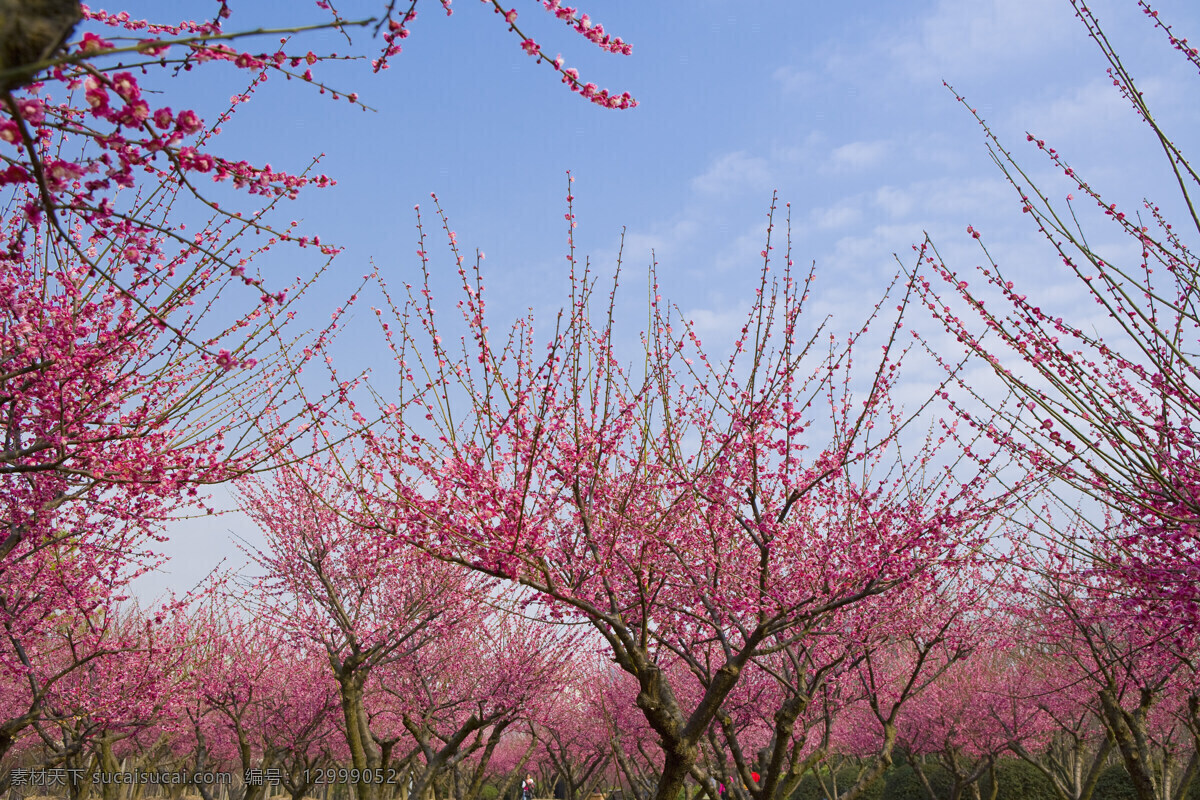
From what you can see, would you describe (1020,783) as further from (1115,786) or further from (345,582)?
(345,582)

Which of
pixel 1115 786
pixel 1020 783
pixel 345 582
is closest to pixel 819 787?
pixel 1020 783

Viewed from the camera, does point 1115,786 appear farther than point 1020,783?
No

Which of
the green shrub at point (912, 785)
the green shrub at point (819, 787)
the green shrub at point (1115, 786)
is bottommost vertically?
the green shrub at point (819, 787)

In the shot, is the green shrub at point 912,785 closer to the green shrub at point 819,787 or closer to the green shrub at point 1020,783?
the green shrub at point 819,787

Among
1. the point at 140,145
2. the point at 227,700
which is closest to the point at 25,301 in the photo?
the point at 140,145

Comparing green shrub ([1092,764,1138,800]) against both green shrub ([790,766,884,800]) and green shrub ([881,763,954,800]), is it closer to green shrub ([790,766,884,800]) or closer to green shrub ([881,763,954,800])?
green shrub ([881,763,954,800])

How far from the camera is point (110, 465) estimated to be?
5.97m

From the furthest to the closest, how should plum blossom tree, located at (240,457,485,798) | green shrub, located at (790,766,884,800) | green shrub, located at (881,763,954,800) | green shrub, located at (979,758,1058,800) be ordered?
green shrub, located at (790,766,884,800) → green shrub, located at (881,763,954,800) → green shrub, located at (979,758,1058,800) → plum blossom tree, located at (240,457,485,798)

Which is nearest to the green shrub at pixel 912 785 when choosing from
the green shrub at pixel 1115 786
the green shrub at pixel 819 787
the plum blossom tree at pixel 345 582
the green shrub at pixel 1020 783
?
the green shrub at pixel 819 787

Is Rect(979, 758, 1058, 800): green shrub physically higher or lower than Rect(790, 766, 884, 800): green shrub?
higher

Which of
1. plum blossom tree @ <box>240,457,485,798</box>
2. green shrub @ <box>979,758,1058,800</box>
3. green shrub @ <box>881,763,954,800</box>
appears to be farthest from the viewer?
green shrub @ <box>881,763,954,800</box>

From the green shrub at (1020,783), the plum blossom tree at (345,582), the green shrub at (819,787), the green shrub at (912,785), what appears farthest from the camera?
the green shrub at (819,787)

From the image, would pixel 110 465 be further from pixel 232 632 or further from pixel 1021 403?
pixel 232 632

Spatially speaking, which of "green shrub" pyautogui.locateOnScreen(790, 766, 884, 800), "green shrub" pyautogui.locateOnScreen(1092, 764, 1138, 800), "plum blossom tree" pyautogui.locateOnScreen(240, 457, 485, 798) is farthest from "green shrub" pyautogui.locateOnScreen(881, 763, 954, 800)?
"plum blossom tree" pyautogui.locateOnScreen(240, 457, 485, 798)
